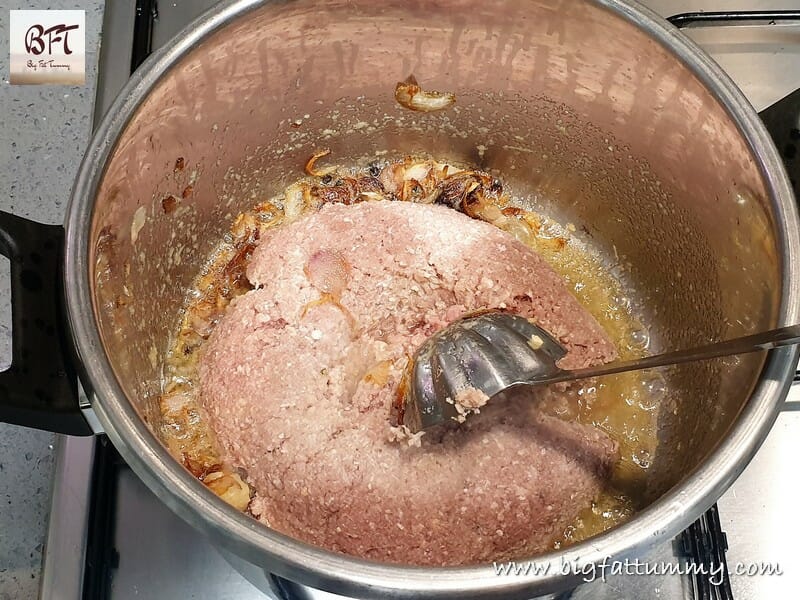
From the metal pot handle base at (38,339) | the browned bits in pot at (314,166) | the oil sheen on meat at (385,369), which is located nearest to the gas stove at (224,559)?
the oil sheen on meat at (385,369)

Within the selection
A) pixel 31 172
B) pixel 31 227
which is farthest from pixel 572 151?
pixel 31 172

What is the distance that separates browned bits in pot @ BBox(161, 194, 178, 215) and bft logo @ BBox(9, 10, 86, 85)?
0.36 metres

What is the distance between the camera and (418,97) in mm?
901

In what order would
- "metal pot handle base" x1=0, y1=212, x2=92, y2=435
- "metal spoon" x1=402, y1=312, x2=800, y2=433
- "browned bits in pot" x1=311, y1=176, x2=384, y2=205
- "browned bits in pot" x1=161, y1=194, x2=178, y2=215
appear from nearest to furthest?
"metal pot handle base" x1=0, y1=212, x2=92, y2=435 < "metal spoon" x1=402, y1=312, x2=800, y2=433 < "browned bits in pot" x1=161, y1=194, x2=178, y2=215 < "browned bits in pot" x1=311, y1=176, x2=384, y2=205

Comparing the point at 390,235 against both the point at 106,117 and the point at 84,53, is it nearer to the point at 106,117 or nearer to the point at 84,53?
the point at 106,117

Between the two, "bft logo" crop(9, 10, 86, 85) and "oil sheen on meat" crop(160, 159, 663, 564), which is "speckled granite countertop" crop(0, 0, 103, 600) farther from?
"oil sheen on meat" crop(160, 159, 663, 564)

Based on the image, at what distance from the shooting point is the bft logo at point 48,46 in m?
1.02

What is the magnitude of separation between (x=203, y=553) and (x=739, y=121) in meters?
0.70

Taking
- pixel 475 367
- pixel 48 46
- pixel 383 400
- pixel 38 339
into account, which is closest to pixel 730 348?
pixel 475 367

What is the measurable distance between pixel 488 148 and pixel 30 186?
65 cm

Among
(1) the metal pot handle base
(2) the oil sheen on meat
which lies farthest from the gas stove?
(1) the metal pot handle base

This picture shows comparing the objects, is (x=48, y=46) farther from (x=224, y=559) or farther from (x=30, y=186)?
(x=224, y=559)

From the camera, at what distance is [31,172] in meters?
0.97

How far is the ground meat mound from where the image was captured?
70cm
